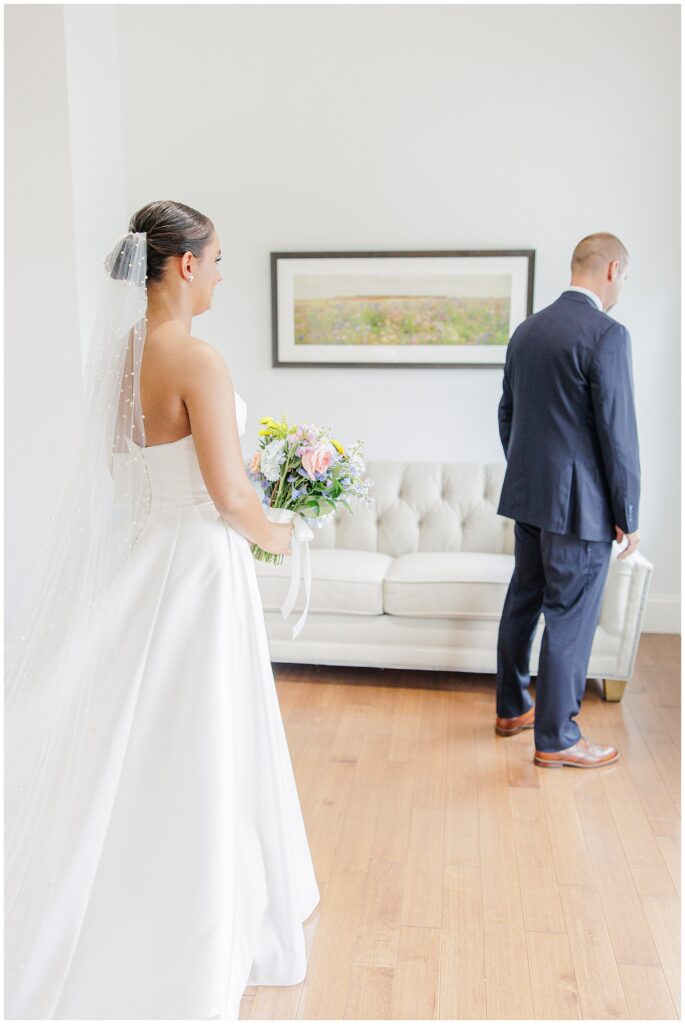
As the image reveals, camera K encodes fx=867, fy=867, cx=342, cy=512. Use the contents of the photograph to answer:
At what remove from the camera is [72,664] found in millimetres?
1912

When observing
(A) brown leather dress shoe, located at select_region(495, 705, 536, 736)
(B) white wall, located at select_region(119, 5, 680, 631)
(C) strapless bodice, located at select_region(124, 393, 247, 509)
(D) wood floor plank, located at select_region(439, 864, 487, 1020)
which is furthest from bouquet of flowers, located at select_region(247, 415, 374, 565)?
(B) white wall, located at select_region(119, 5, 680, 631)

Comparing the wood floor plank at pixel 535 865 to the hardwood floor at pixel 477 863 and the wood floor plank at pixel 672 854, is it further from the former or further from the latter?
the wood floor plank at pixel 672 854

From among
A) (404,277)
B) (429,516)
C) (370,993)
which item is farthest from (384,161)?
(370,993)

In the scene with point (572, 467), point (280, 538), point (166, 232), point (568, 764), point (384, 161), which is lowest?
point (568, 764)

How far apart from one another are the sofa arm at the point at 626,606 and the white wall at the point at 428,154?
43.9 inches

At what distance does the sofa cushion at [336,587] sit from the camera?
146 inches

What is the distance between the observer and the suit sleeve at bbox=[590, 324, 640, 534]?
274 cm

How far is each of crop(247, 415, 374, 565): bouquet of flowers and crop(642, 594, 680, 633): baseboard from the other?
2882 millimetres

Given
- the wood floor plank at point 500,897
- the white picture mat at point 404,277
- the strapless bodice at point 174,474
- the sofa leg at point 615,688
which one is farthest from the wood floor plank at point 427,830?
the white picture mat at point 404,277

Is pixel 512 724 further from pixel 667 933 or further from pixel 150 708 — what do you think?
pixel 150 708

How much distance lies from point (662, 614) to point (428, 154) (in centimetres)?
266

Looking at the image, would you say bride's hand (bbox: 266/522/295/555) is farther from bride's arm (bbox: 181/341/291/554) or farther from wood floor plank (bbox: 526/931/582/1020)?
wood floor plank (bbox: 526/931/582/1020)

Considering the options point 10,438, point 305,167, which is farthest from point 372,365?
point 10,438

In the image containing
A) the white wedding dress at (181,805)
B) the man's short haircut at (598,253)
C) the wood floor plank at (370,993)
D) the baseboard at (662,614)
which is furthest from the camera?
the baseboard at (662,614)
